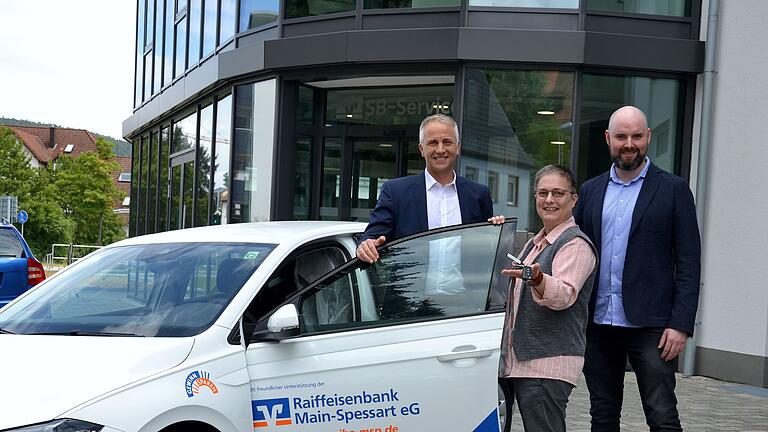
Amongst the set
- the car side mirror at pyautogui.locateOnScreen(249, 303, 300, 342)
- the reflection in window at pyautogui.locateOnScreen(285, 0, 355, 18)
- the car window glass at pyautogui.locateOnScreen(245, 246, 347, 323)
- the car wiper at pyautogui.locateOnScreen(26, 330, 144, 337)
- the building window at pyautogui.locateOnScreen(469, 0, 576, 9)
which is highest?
the reflection in window at pyautogui.locateOnScreen(285, 0, 355, 18)

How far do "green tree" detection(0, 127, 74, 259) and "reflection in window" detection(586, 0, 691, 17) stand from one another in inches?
2028

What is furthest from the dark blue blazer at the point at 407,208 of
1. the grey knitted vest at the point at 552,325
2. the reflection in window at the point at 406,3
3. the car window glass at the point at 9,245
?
the car window glass at the point at 9,245

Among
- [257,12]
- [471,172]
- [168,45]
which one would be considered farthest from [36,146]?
[471,172]

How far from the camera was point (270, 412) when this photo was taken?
387cm

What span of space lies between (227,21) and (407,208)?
9963mm

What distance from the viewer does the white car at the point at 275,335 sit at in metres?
3.64

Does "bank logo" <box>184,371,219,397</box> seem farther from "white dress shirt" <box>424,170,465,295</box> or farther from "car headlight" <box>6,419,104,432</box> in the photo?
"white dress shirt" <box>424,170,465,295</box>

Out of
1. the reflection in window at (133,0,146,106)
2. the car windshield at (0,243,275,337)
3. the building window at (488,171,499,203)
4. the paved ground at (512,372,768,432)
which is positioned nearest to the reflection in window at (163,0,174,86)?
the reflection in window at (133,0,146,106)

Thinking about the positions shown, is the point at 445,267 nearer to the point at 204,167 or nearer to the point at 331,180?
the point at 331,180

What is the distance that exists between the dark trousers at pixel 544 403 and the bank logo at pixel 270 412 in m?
1.05

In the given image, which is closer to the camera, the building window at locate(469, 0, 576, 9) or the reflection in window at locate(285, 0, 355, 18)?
the building window at locate(469, 0, 576, 9)

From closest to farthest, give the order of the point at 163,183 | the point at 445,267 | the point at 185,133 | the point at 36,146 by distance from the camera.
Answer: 1. the point at 445,267
2. the point at 185,133
3. the point at 163,183
4. the point at 36,146

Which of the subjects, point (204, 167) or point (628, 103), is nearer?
point (628, 103)

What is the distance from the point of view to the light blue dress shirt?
13.2 feet
